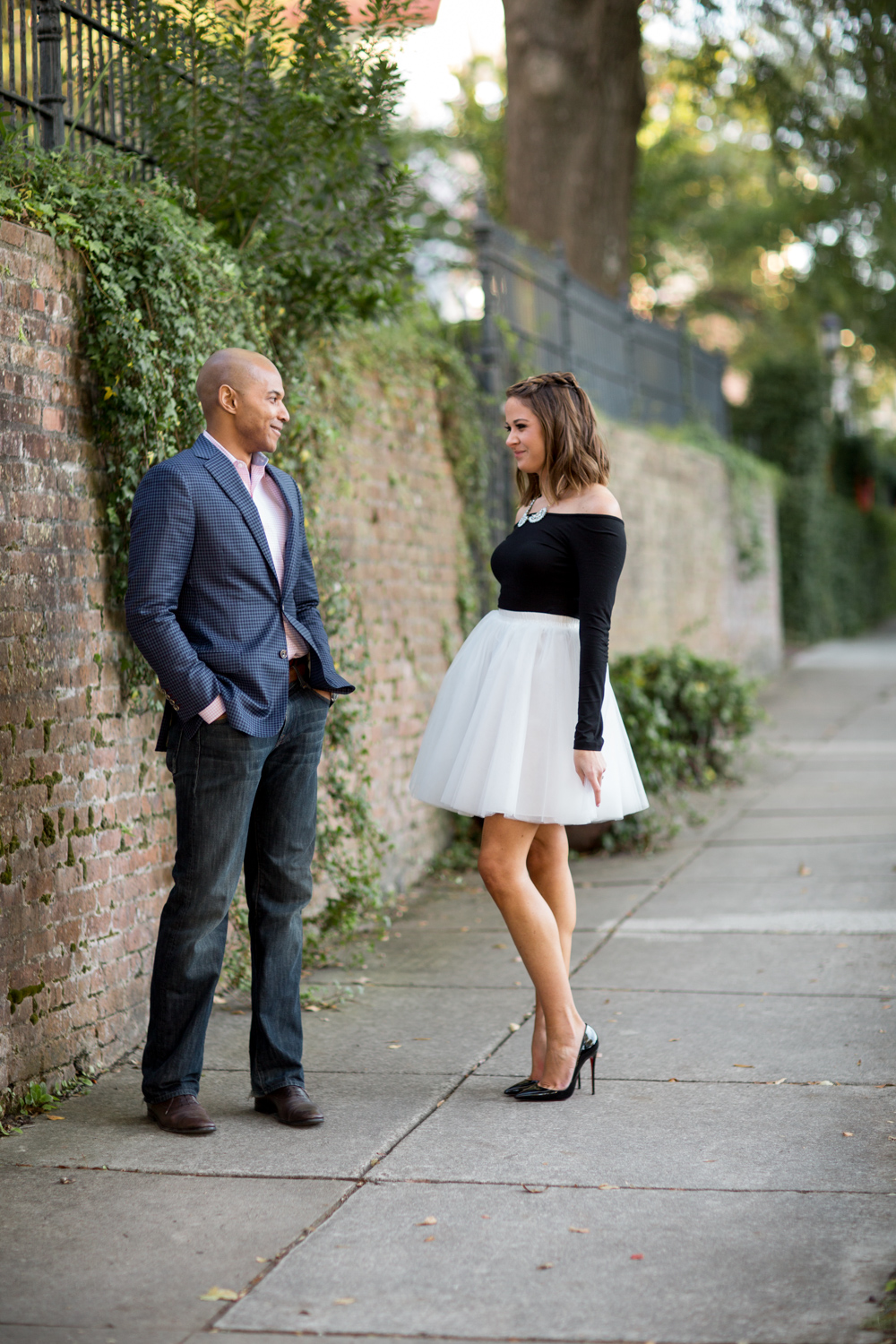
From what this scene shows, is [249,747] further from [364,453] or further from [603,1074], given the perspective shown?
[364,453]

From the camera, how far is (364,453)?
6723 millimetres

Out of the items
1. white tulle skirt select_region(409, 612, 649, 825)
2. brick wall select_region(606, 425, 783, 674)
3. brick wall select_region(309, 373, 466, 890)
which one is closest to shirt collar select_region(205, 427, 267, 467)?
white tulle skirt select_region(409, 612, 649, 825)

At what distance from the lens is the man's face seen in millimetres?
3838

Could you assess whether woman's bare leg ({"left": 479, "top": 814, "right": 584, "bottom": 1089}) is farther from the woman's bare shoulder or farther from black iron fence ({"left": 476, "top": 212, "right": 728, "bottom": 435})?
black iron fence ({"left": 476, "top": 212, "right": 728, "bottom": 435})

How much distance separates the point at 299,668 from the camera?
13.1 ft

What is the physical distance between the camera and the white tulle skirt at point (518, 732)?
13.1 ft

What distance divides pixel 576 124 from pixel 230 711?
1026cm

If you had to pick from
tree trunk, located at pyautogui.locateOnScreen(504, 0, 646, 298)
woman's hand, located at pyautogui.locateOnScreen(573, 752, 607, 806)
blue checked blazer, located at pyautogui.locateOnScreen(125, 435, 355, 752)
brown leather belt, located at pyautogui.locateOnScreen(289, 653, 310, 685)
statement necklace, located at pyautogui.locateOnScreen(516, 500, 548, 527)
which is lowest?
woman's hand, located at pyautogui.locateOnScreen(573, 752, 607, 806)

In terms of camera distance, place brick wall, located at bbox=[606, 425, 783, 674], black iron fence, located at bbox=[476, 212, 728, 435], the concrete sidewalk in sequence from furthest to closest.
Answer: brick wall, located at bbox=[606, 425, 783, 674] < black iron fence, located at bbox=[476, 212, 728, 435] < the concrete sidewalk

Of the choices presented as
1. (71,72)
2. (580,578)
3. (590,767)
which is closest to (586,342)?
(71,72)

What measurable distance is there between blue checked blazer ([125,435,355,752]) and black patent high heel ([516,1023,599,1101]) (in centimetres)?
130

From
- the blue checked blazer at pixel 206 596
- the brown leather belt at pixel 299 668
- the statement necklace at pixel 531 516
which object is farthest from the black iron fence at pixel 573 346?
the blue checked blazer at pixel 206 596

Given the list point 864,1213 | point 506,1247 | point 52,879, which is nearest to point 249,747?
point 52,879

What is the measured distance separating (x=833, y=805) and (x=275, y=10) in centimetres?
578
